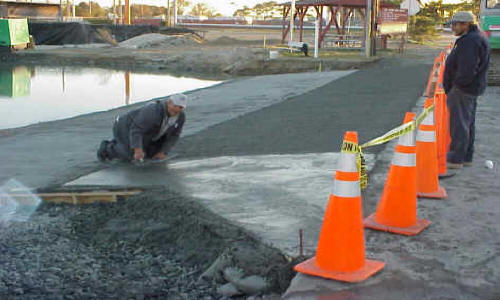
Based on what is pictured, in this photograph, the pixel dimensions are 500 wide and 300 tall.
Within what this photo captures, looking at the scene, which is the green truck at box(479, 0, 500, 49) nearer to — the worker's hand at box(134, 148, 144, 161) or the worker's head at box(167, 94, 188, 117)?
the worker's head at box(167, 94, 188, 117)

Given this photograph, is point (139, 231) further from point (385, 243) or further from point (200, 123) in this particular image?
point (200, 123)

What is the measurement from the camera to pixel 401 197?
4.66 metres

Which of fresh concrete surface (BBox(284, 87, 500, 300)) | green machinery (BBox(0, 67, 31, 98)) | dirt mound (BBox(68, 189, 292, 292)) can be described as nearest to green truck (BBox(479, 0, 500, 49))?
fresh concrete surface (BBox(284, 87, 500, 300))

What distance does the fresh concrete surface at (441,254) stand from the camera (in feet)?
12.0

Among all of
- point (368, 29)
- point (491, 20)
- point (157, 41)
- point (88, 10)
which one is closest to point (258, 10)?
point (88, 10)

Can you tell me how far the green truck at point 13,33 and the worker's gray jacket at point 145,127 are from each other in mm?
28912

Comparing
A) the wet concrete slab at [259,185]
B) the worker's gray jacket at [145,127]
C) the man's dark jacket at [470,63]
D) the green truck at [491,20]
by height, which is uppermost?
the green truck at [491,20]

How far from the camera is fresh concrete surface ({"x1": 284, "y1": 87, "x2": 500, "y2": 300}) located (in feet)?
12.0

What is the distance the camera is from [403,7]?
33.8 m

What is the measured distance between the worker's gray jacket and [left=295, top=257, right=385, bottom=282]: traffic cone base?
12.0ft

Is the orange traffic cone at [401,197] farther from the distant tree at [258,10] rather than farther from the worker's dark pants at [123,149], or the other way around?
the distant tree at [258,10]

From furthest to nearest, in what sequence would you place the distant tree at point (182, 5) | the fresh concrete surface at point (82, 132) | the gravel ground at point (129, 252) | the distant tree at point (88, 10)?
the distant tree at point (182, 5)
the distant tree at point (88, 10)
the fresh concrete surface at point (82, 132)
the gravel ground at point (129, 252)

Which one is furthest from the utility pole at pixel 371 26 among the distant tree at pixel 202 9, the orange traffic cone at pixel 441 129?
the distant tree at pixel 202 9

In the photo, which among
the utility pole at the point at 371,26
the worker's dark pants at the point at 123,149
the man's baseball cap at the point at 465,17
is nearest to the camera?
the man's baseball cap at the point at 465,17
